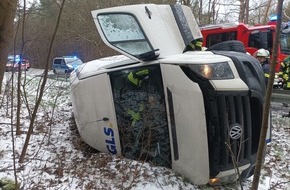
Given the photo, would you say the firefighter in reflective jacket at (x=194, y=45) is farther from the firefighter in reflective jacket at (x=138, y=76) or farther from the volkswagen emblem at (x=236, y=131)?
the volkswagen emblem at (x=236, y=131)

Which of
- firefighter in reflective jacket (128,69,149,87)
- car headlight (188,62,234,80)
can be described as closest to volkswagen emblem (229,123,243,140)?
car headlight (188,62,234,80)

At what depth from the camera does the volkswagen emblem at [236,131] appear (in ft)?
12.5

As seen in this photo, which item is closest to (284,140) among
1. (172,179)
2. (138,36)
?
(172,179)

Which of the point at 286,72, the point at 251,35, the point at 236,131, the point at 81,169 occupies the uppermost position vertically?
the point at 236,131

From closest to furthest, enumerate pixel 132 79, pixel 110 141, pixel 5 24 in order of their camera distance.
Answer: pixel 5 24
pixel 132 79
pixel 110 141

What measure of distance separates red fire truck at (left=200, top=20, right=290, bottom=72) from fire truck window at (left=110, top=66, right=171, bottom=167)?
28.5 ft

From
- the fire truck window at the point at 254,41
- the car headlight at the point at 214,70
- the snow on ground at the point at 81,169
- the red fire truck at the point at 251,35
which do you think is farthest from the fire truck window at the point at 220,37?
the car headlight at the point at 214,70

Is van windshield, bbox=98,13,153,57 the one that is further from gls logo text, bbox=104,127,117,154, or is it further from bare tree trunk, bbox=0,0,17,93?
bare tree trunk, bbox=0,0,17,93

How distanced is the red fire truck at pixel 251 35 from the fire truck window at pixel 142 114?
867 centimetres

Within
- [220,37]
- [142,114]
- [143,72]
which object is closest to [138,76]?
[143,72]

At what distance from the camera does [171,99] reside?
3977 millimetres

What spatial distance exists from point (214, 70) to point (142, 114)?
1075 millimetres

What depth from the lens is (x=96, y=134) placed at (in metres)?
4.84

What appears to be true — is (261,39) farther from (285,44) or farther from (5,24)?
(5,24)
